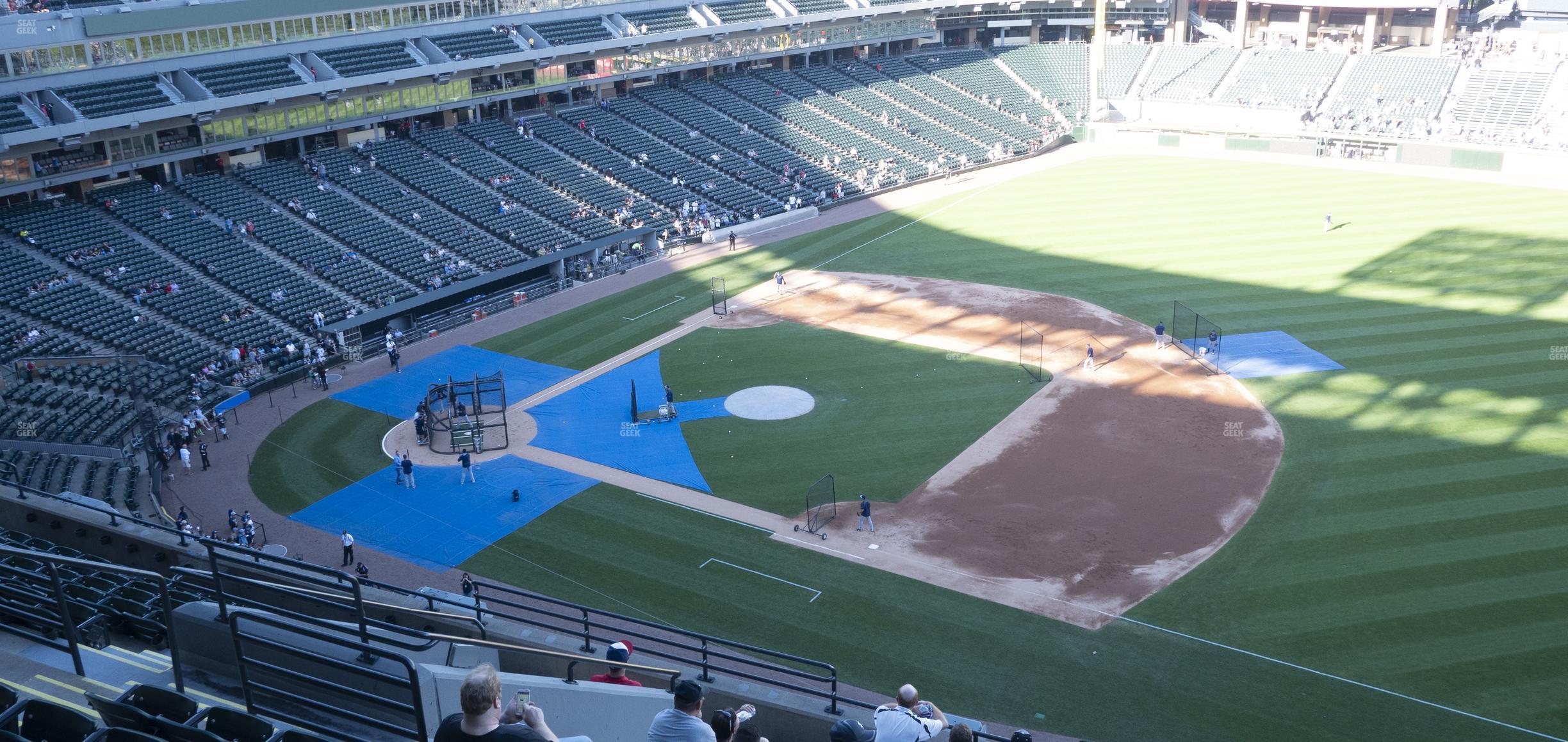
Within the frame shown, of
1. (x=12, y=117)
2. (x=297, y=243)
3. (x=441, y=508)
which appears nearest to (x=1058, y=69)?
(x=297, y=243)

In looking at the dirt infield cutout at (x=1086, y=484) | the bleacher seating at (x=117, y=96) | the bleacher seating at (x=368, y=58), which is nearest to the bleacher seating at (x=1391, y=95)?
the dirt infield cutout at (x=1086, y=484)

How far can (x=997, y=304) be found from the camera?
1917 inches

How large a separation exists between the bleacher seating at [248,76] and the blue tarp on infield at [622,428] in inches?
933

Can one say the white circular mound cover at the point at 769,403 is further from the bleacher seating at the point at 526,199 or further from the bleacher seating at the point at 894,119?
the bleacher seating at the point at 894,119

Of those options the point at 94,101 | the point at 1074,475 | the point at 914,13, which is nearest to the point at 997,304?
the point at 1074,475

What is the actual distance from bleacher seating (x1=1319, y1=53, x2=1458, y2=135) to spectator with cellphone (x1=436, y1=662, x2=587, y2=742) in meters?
80.7

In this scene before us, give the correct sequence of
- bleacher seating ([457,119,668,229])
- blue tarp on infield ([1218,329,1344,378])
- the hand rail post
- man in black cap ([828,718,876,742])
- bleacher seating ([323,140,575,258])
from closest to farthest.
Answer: man in black cap ([828,718,876,742]) < the hand rail post < blue tarp on infield ([1218,329,1344,378]) < bleacher seating ([323,140,575,258]) < bleacher seating ([457,119,668,229])

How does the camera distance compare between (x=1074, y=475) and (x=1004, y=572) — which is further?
(x=1074, y=475)

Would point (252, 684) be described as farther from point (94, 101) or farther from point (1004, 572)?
point (94, 101)

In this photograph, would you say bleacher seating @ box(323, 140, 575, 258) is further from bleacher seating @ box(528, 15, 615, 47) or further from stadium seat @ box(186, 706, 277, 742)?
stadium seat @ box(186, 706, 277, 742)

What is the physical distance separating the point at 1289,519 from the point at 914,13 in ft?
226

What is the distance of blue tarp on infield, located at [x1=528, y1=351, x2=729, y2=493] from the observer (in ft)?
114

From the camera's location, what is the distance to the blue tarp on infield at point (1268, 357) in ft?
132

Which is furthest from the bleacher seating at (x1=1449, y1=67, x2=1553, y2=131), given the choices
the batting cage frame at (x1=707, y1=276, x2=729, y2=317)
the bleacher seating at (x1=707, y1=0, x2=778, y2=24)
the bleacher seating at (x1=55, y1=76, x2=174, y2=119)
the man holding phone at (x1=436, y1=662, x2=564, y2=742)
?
the man holding phone at (x1=436, y1=662, x2=564, y2=742)
